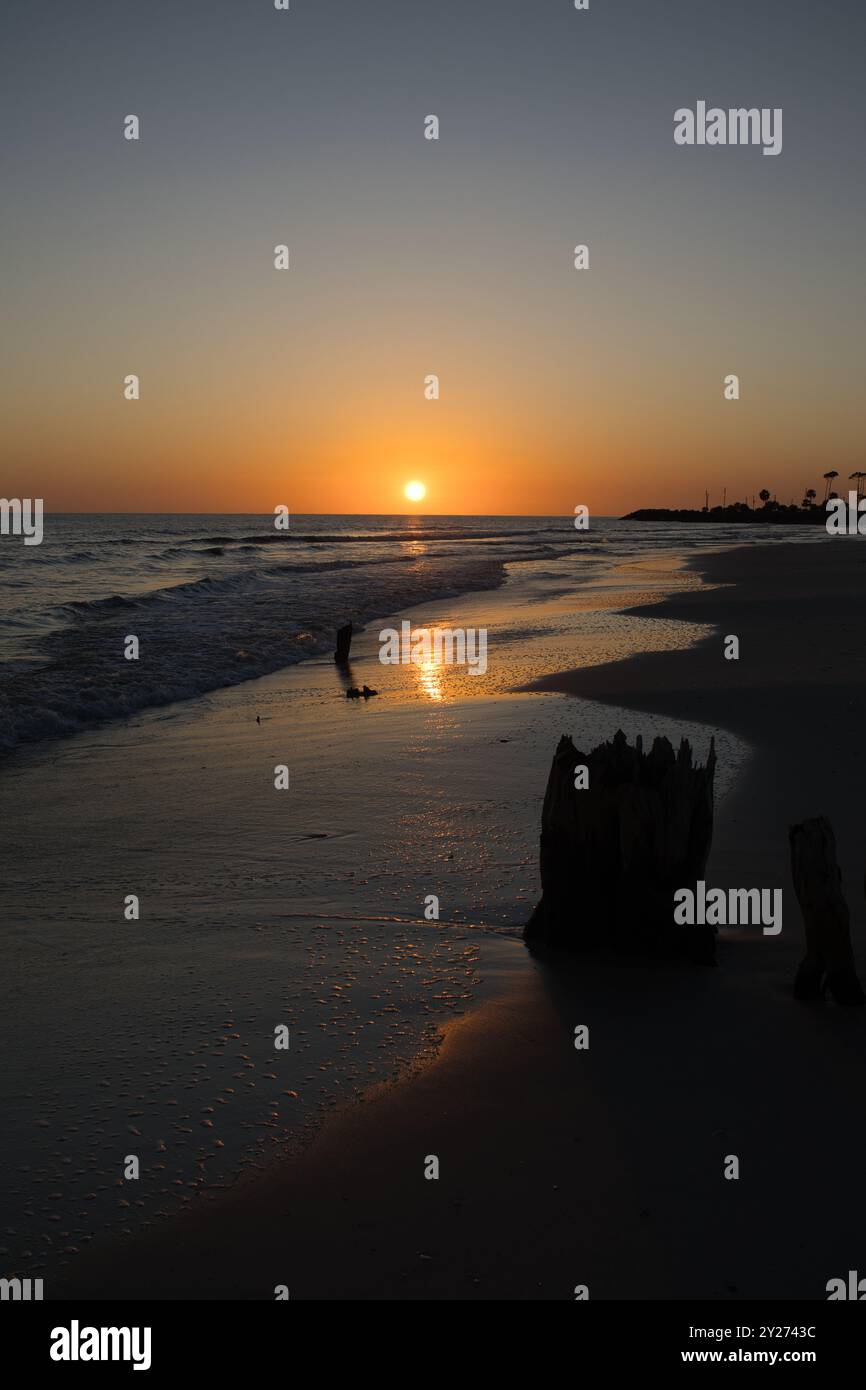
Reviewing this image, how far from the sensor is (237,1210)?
3514 millimetres

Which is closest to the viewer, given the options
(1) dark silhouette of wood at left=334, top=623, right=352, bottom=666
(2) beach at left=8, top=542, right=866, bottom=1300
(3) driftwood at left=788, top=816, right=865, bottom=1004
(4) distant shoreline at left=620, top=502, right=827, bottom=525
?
(2) beach at left=8, top=542, right=866, bottom=1300

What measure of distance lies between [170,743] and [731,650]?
10004 millimetres

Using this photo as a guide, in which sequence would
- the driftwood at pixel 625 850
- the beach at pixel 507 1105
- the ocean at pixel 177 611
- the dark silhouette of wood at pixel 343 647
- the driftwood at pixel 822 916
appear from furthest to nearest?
the dark silhouette of wood at pixel 343 647 < the ocean at pixel 177 611 < the driftwood at pixel 625 850 < the driftwood at pixel 822 916 < the beach at pixel 507 1105

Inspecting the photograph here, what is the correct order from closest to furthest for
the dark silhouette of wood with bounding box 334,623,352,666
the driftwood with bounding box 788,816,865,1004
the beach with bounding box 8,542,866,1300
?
the beach with bounding box 8,542,866,1300 → the driftwood with bounding box 788,816,865,1004 → the dark silhouette of wood with bounding box 334,623,352,666

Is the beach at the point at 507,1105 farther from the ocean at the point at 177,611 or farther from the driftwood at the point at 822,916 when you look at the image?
the ocean at the point at 177,611

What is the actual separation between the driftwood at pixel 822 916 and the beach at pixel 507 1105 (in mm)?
141

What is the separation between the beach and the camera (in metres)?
3.25

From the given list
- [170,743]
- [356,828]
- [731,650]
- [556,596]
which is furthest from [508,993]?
[556,596]

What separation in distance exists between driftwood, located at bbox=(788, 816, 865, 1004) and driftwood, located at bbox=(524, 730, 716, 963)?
67 centimetres

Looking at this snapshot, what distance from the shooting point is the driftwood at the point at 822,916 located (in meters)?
4.67
